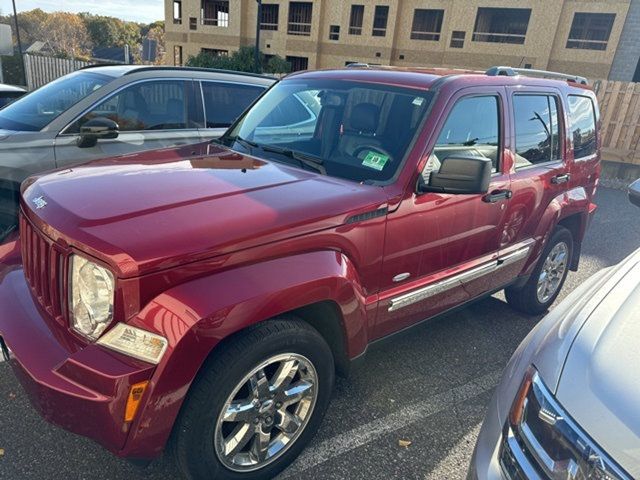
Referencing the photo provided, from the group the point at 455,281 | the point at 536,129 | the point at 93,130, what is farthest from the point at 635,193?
the point at 93,130

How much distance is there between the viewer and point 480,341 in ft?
12.6

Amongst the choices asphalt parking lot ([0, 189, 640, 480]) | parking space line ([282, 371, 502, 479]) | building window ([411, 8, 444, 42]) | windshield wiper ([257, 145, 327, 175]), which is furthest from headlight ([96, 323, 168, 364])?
building window ([411, 8, 444, 42])

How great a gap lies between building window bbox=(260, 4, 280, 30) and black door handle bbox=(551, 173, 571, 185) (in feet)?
109

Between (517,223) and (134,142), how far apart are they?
3752 millimetres

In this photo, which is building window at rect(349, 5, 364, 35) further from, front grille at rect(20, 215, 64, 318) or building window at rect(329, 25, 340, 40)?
front grille at rect(20, 215, 64, 318)

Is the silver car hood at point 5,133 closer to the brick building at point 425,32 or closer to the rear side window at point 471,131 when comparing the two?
the rear side window at point 471,131

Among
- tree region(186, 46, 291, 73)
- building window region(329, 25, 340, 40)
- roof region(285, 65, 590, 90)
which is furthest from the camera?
building window region(329, 25, 340, 40)

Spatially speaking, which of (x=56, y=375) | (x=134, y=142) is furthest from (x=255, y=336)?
(x=134, y=142)

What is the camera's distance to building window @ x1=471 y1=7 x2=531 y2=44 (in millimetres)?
27219

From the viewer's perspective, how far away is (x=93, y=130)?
4.54 m

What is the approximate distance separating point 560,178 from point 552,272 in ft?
3.25

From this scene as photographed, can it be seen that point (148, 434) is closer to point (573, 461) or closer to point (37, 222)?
point (37, 222)

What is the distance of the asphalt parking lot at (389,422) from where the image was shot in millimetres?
2326

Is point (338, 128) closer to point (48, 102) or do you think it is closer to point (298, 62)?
point (48, 102)
